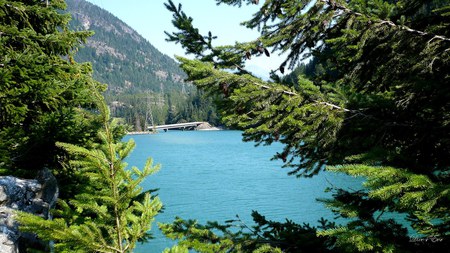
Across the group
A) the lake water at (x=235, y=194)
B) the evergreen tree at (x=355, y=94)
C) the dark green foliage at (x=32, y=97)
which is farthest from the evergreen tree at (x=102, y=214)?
the lake water at (x=235, y=194)

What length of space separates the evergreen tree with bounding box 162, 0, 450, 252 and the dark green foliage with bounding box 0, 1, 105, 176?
8.84 feet

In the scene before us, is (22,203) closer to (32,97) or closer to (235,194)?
(32,97)

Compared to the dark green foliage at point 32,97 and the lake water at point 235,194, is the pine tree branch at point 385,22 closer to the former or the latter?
the dark green foliage at point 32,97

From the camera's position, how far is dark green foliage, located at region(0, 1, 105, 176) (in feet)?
18.1

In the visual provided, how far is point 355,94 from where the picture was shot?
356cm

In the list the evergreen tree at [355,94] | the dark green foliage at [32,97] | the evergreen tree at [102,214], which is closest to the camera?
the evergreen tree at [102,214]

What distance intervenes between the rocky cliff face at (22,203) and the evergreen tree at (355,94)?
191 centimetres

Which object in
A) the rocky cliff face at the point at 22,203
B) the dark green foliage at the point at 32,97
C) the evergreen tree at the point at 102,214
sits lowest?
the rocky cliff face at the point at 22,203

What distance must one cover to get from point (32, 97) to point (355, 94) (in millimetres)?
5353

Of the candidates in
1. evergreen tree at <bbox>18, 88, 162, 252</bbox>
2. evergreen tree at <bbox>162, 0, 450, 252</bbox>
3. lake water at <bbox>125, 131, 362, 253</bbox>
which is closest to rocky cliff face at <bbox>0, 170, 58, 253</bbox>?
evergreen tree at <bbox>18, 88, 162, 252</bbox>

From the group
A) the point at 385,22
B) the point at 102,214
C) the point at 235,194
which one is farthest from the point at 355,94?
the point at 235,194

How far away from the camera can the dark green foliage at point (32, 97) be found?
18.1 feet

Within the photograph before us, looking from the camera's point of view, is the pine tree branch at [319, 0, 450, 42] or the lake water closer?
the pine tree branch at [319, 0, 450, 42]

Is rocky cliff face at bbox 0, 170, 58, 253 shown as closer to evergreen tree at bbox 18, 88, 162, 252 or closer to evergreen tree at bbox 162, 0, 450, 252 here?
evergreen tree at bbox 18, 88, 162, 252
